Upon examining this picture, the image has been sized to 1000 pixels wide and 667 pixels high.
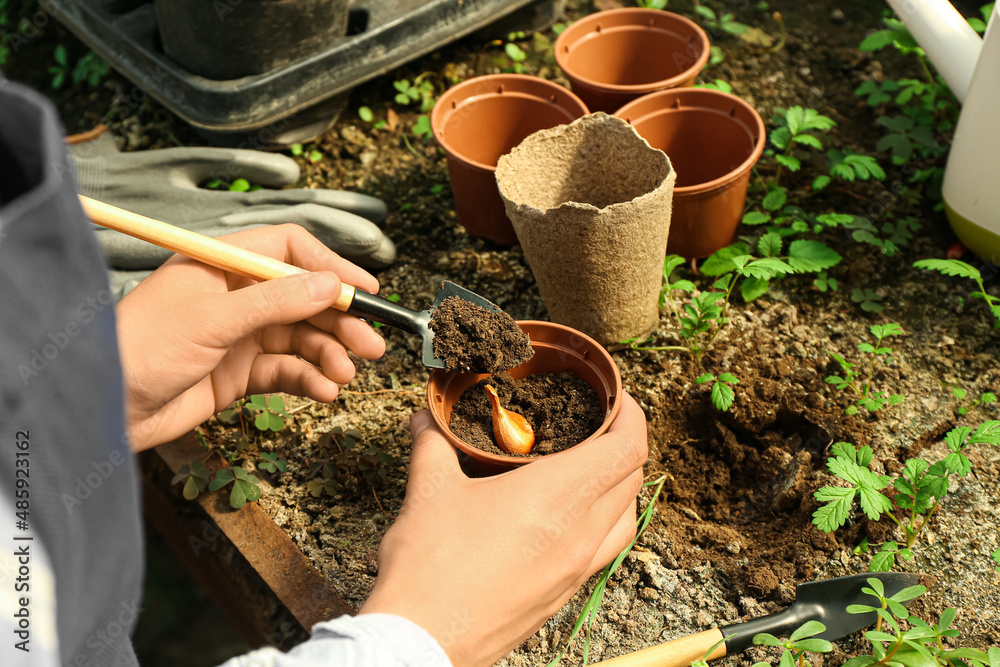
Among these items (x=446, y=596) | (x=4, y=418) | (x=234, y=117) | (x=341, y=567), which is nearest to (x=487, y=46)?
(x=234, y=117)

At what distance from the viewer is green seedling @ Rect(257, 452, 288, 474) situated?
1.65 meters

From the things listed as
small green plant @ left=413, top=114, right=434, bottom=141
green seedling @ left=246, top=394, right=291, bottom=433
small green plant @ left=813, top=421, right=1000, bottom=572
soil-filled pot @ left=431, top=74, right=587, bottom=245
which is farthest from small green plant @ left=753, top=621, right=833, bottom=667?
small green plant @ left=413, top=114, right=434, bottom=141

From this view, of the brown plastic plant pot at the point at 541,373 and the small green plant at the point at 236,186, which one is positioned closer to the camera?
the brown plastic plant pot at the point at 541,373

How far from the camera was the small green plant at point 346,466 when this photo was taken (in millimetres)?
1618

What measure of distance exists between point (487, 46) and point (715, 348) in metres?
1.53

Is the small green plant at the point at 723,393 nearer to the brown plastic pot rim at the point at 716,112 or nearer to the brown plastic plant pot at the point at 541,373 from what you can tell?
the brown plastic plant pot at the point at 541,373

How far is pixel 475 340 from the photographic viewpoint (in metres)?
1.40

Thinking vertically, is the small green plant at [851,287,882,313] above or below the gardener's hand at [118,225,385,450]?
below

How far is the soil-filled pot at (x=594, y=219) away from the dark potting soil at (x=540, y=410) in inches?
9.9

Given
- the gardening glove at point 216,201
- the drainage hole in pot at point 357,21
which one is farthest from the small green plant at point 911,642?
the drainage hole in pot at point 357,21

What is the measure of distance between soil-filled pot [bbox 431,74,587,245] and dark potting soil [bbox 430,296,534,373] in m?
0.62

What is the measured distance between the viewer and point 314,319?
4.89ft

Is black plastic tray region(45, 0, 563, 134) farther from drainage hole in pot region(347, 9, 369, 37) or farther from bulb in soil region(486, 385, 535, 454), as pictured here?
bulb in soil region(486, 385, 535, 454)

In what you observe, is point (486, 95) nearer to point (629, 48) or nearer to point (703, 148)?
point (629, 48)
